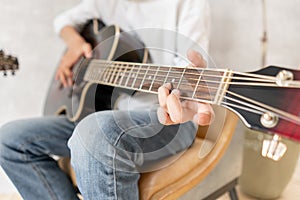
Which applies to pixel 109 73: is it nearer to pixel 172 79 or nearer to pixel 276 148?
pixel 172 79

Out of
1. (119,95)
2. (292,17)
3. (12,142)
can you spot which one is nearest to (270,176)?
(292,17)

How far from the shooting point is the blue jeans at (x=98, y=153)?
77cm

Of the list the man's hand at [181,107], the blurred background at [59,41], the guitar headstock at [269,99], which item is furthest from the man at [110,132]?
the blurred background at [59,41]

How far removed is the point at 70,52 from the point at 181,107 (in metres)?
0.67

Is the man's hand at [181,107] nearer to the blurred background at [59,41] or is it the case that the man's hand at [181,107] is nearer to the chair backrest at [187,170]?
the chair backrest at [187,170]

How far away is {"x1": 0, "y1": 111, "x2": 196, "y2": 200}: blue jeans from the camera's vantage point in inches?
30.1

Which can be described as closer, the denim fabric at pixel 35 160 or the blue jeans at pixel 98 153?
the blue jeans at pixel 98 153

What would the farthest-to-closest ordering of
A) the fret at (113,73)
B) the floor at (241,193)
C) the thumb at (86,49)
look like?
the floor at (241,193) → the thumb at (86,49) → the fret at (113,73)

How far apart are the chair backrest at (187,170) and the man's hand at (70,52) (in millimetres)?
458

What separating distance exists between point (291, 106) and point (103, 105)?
0.53 meters

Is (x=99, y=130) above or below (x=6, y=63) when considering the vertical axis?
below

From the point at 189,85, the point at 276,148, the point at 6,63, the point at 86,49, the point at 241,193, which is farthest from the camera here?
the point at 241,193

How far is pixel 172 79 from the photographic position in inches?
25.6

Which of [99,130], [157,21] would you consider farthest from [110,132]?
[157,21]
